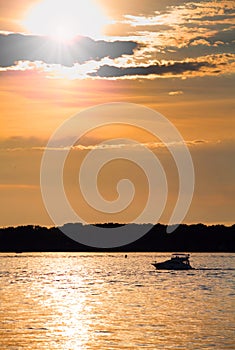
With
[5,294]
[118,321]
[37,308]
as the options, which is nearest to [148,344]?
[118,321]

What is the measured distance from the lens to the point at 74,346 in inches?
3625

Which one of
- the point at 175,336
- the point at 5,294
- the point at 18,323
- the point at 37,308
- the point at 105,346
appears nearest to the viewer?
the point at 105,346

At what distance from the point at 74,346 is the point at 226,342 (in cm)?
1354

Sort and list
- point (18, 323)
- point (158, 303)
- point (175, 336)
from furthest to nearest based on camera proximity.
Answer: point (158, 303), point (18, 323), point (175, 336)

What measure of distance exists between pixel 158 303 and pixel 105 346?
48.8 metres

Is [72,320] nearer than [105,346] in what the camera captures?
No

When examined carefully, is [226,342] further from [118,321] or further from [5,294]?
[5,294]

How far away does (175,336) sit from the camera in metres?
97.9

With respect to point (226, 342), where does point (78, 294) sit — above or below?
above

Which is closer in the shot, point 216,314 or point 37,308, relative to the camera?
point 216,314

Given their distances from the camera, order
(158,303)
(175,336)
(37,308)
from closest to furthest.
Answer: (175,336) < (37,308) < (158,303)

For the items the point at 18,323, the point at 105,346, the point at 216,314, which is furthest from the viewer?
the point at 216,314

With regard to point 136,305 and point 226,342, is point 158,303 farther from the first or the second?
point 226,342

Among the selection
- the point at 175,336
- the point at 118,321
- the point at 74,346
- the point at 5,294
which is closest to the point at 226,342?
the point at 175,336
